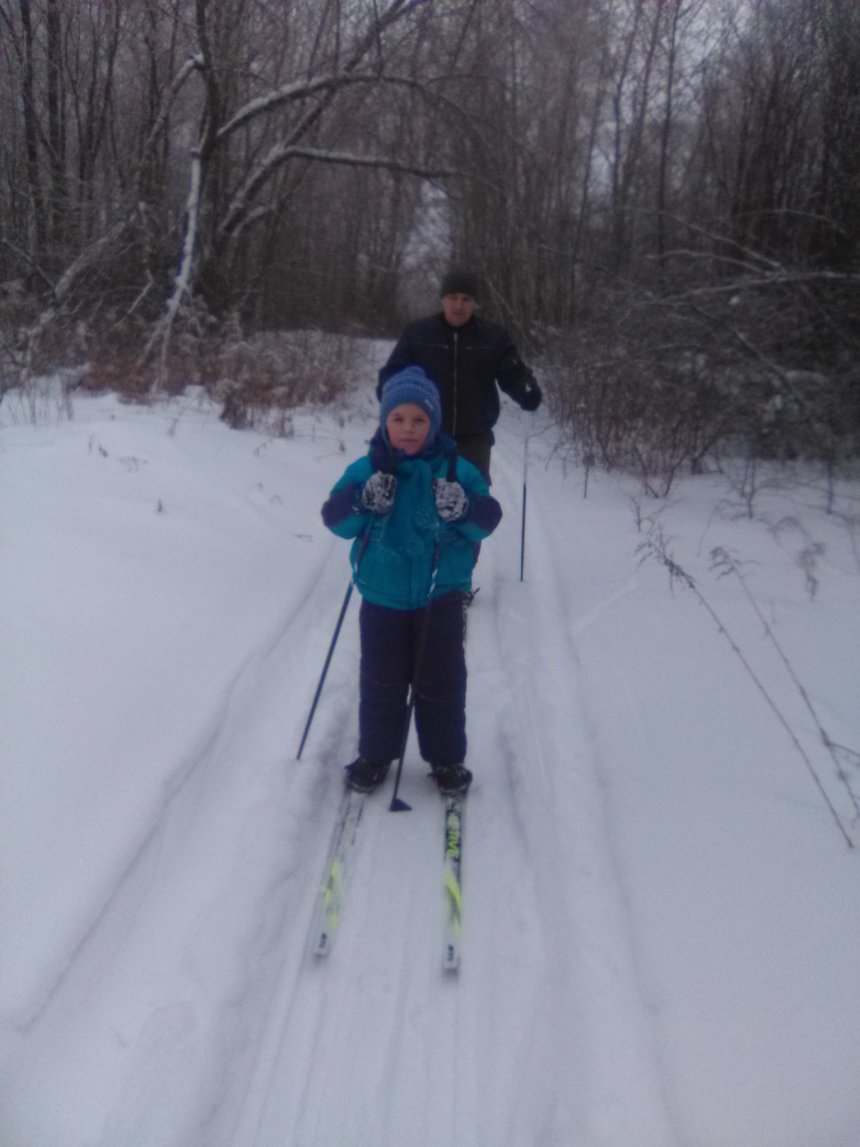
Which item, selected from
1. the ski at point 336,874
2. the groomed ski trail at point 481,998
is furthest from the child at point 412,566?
the groomed ski trail at point 481,998

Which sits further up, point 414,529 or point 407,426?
point 407,426

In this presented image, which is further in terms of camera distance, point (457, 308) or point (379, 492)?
point (457, 308)

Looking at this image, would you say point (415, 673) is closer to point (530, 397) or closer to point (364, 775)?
point (364, 775)

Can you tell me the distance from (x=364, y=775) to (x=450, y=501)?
1.11 meters

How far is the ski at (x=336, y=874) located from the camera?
2.69 meters

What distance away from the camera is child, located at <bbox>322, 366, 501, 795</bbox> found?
3.19m

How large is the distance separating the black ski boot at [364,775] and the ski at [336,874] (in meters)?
0.02

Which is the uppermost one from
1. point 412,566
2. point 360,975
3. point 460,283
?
point 460,283

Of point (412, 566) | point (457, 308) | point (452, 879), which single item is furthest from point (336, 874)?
point (457, 308)

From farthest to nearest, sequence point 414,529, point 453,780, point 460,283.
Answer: point 460,283, point 453,780, point 414,529

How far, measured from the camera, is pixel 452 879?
115 inches

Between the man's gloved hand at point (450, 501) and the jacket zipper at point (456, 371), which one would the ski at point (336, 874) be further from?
the jacket zipper at point (456, 371)

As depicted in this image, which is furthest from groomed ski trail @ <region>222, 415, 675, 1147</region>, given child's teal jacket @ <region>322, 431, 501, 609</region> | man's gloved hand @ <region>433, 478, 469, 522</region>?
man's gloved hand @ <region>433, 478, 469, 522</region>

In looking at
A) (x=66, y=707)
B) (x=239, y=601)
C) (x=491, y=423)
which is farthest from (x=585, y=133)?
(x=66, y=707)
